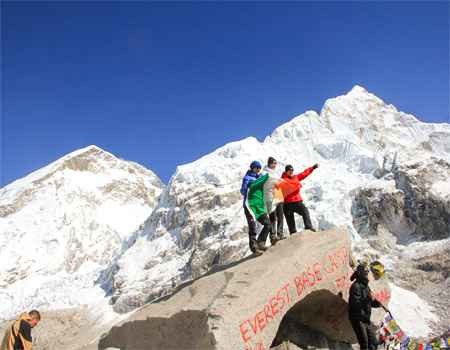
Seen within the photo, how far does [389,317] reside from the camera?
341 inches

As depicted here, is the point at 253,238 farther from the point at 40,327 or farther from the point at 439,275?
the point at 40,327

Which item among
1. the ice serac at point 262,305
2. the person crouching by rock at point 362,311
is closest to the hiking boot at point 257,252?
the ice serac at point 262,305

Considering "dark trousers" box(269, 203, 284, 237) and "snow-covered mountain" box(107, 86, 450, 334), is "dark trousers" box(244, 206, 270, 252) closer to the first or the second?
"dark trousers" box(269, 203, 284, 237)

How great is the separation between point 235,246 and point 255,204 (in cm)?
6699

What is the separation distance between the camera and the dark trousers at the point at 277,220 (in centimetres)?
875

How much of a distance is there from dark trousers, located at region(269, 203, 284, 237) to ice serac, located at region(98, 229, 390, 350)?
0.48m

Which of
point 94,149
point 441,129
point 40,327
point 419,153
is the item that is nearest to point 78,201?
point 94,149

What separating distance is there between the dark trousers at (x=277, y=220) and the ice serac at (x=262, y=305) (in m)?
0.48

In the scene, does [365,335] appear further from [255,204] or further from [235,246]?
[235,246]

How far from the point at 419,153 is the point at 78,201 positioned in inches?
3211

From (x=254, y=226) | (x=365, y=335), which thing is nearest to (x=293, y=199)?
(x=254, y=226)

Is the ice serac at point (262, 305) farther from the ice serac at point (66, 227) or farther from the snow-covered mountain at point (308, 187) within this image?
the ice serac at point (66, 227)

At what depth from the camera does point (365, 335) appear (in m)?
7.38

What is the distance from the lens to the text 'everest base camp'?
24.2 ft
